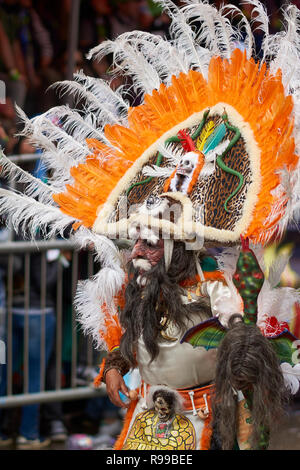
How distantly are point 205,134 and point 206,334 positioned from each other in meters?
0.88

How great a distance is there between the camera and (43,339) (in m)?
4.77

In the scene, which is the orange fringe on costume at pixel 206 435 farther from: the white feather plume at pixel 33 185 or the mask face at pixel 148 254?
the white feather plume at pixel 33 185

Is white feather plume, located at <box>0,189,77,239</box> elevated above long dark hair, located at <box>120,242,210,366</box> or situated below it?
above

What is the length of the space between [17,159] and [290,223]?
7.37ft

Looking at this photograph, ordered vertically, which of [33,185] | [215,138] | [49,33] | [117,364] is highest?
[49,33]

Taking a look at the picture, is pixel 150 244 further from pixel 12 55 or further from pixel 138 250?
pixel 12 55

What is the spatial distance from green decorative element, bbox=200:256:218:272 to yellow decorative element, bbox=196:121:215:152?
0.45 metres

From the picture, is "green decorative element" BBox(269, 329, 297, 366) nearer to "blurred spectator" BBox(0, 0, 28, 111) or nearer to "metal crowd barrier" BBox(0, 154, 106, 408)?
"metal crowd barrier" BBox(0, 154, 106, 408)

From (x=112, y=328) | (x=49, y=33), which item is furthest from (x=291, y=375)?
(x=49, y=33)

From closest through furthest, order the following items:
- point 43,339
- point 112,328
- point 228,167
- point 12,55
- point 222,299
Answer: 1. point 222,299
2. point 228,167
3. point 112,328
4. point 43,339
5. point 12,55

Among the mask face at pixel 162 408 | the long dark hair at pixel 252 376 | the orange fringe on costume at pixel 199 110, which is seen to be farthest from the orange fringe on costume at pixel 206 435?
the orange fringe on costume at pixel 199 110

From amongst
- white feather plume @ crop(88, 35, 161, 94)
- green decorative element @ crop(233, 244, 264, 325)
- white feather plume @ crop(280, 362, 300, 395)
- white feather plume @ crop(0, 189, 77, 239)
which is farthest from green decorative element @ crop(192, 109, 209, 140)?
white feather plume @ crop(280, 362, 300, 395)

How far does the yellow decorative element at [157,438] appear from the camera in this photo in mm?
2848

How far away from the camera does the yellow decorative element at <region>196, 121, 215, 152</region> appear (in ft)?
10.2
